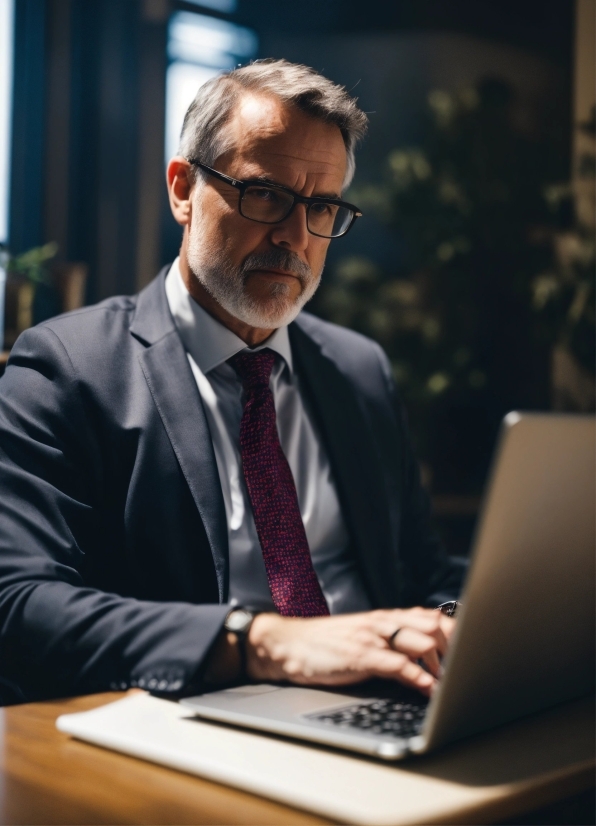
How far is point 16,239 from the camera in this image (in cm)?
305

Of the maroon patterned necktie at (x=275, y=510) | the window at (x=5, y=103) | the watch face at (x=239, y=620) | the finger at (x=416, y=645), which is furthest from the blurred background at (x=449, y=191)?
the finger at (x=416, y=645)

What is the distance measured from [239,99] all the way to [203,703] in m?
1.08

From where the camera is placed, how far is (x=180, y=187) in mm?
1684

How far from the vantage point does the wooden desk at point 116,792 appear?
2.19 feet

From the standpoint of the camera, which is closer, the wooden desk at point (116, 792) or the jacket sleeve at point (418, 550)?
the wooden desk at point (116, 792)

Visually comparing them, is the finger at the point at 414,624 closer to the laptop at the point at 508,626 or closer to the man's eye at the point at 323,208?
the laptop at the point at 508,626

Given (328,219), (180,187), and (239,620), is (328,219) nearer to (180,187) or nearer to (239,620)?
(180,187)

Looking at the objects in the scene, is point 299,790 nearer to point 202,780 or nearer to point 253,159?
Answer: point 202,780

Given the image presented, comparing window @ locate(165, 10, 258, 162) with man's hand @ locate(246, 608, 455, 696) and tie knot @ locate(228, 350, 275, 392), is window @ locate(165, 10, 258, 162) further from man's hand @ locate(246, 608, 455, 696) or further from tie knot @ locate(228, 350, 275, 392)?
man's hand @ locate(246, 608, 455, 696)

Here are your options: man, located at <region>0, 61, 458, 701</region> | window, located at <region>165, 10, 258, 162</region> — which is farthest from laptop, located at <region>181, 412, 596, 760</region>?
window, located at <region>165, 10, 258, 162</region>

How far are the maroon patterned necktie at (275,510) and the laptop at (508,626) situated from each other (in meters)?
0.50

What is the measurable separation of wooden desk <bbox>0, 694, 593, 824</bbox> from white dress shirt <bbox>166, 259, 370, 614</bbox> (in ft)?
2.05

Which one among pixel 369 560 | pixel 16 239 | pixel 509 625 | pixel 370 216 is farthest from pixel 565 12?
pixel 509 625

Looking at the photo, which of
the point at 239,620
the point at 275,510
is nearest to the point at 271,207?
the point at 275,510
